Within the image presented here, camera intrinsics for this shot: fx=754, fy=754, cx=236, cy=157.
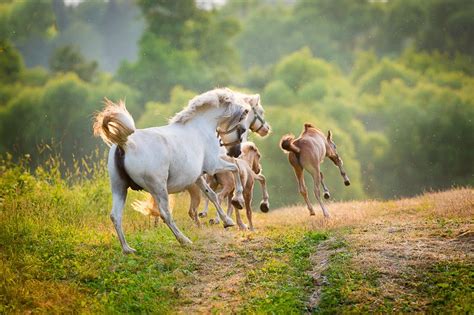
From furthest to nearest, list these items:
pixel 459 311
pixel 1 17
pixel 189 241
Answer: pixel 1 17 → pixel 189 241 → pixel 459 311

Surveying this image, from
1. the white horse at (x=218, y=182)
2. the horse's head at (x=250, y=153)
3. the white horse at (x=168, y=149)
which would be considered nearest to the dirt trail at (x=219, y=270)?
the white horse at (x=168, y=149)

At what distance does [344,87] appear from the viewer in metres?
60.0

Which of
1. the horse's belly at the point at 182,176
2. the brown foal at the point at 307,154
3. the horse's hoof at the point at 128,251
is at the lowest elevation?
the horse's hoof at the point at 128,251

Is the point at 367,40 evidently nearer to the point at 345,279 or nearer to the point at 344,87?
the point at 344,87

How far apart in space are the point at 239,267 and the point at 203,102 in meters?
3.07

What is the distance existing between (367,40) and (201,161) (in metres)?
70.7

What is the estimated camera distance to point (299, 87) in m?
58.0

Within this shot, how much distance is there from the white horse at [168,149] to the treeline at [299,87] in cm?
2430

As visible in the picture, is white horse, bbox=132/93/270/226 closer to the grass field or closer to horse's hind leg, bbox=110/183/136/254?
the grass field

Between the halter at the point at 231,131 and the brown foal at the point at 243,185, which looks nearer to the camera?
the halter at the point at 231,131

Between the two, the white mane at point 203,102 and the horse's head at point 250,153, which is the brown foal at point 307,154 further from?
the white mane at point 203,102

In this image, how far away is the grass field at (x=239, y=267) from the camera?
28.9ft

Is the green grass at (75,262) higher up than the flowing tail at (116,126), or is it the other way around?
the flowing tail at (116,126)

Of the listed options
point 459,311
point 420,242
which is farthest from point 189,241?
point 459,311
